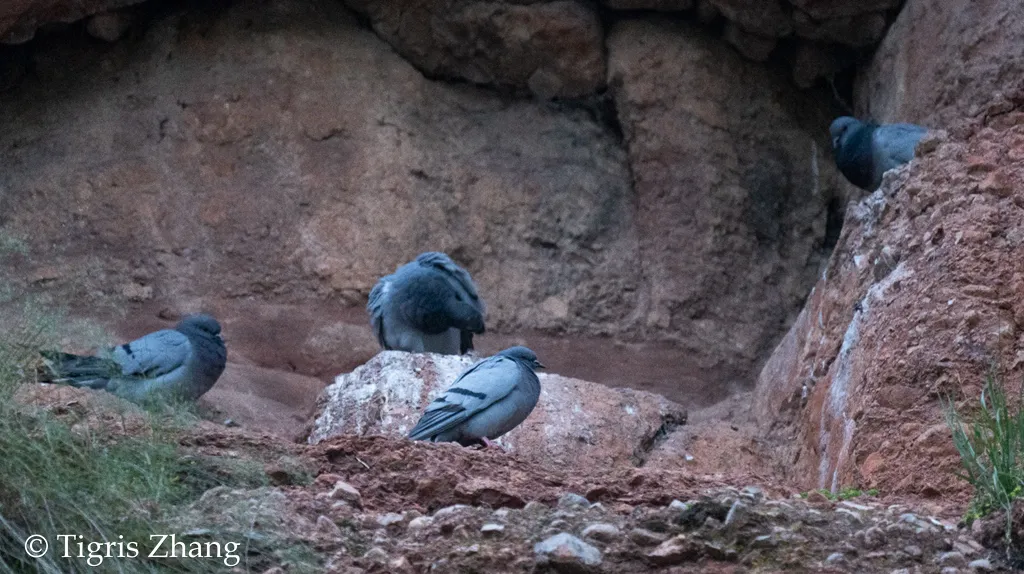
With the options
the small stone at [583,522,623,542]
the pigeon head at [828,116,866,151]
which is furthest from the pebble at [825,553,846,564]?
the pigeon head at [828,116,866,151]

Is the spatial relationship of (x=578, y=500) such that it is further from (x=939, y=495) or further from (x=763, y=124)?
(x=763, y=124)

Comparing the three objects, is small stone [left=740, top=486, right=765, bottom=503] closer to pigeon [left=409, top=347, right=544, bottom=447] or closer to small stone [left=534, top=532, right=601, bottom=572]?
small stone [left=534, top=532, right=601, bottom=572]

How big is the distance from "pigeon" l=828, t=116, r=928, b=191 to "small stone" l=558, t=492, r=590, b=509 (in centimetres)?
414

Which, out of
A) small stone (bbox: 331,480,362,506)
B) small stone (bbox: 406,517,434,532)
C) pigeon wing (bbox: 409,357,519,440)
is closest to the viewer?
small stone (bbox: 406,517,434,532)

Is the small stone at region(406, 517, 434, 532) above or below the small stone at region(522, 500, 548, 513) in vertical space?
below

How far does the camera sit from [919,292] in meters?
6.23

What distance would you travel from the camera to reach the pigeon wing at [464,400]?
6.39 m

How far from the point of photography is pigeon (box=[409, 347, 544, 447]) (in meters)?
6.41

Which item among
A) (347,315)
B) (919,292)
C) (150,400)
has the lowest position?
(347,315)

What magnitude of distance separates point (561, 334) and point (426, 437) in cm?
386

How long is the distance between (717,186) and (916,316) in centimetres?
424

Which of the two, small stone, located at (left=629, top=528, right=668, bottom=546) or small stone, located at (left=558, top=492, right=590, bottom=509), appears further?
small stone, located at (left=558, top=492, right=590, bottom=509)

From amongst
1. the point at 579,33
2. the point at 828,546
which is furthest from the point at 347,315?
the point at 828,546

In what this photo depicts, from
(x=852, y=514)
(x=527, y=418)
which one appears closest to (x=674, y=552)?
(x=852, y=514)
